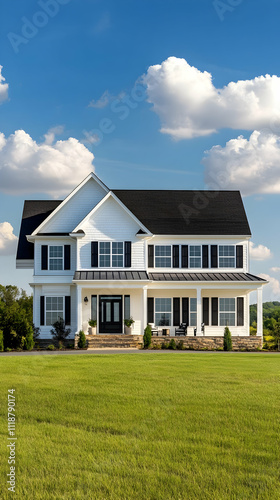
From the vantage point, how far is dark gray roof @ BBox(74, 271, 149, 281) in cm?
3073

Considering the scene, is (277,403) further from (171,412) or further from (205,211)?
(205,211)

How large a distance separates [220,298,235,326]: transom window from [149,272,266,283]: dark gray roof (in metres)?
1.76

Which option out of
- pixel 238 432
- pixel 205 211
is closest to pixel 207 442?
pixel 238 432

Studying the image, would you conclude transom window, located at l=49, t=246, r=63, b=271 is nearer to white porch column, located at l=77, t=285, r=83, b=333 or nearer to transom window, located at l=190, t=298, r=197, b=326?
white porch column, located at l=77, t=285, r=83, b=333

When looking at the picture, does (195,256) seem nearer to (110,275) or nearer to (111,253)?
(111,253)

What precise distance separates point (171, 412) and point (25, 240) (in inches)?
1094

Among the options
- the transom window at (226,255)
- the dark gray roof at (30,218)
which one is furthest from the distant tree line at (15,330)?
the transom window at (226,255)

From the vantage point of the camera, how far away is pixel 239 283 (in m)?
32.2

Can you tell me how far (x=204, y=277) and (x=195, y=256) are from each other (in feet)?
6.63

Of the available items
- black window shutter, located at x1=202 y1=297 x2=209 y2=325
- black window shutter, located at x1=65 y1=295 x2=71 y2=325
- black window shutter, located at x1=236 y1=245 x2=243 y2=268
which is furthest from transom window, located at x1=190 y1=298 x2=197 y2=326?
black window shutter, located at x1=65 y1=295 x2=71 y2=325

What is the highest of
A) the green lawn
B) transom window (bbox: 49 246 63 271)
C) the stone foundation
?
transom window (bbox: 49 246 63 271)

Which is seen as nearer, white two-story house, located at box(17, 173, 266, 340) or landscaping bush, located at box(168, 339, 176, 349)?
landscaping bush, located at box(168, 339, 176, 349)

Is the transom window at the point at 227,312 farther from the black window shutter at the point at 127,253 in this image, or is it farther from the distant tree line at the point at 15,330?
the distant tree line at the point at 15,330

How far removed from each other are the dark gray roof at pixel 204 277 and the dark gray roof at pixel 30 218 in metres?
8.93
